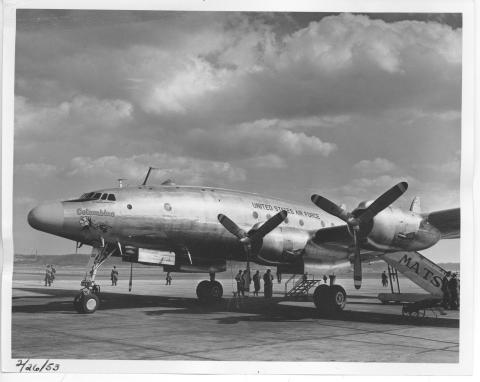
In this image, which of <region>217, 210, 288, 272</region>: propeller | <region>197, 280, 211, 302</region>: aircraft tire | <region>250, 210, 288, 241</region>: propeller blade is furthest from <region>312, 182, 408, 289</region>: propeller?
<region>197, 280, 211, 302</region>: aircraft tire

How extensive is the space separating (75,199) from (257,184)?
4280 millimetres

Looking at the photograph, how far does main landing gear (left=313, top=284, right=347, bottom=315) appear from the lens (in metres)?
13.8

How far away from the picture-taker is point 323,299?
45.6ft

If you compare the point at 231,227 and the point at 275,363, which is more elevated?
the point at 231,227

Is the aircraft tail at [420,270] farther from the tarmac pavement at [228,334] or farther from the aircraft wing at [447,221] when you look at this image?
the aircraft wing at [447,221]

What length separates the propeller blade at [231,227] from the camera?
1250 centimetres

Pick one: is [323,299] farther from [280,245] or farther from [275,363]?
[275,363]

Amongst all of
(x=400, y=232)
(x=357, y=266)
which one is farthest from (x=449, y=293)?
(x=357, y=266)

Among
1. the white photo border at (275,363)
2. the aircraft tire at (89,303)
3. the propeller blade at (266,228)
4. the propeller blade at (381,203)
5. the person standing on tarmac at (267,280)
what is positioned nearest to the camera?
the white photo border at (275,363)

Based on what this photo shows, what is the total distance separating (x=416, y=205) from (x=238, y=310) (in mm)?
5471

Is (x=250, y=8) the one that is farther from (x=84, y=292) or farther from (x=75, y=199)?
(x=84, y=292)

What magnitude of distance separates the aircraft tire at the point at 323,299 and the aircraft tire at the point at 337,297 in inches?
3.3

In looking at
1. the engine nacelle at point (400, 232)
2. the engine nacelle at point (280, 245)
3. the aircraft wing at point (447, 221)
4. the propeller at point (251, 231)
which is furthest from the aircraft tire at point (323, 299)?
the aircraft wing at point (447, 221)

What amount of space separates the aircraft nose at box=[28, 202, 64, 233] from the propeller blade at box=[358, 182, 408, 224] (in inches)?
260
